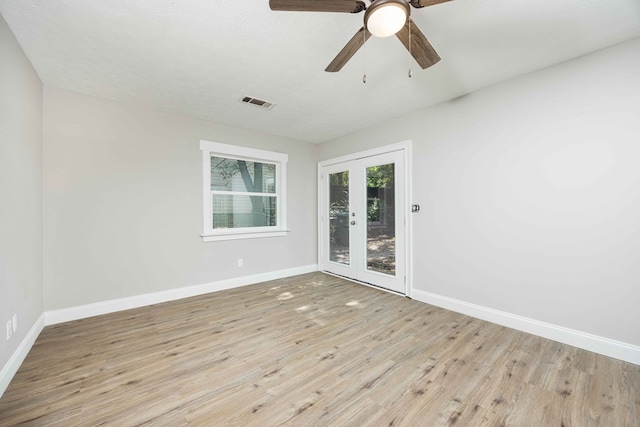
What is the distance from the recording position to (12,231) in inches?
76.0

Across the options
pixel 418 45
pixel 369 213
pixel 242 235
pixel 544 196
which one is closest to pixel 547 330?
pixel 544 196

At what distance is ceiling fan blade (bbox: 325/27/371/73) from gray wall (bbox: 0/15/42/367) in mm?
2283

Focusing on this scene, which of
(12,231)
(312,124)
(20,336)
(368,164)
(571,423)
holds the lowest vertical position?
(571,423)

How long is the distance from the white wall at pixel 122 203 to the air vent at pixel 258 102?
96 cm

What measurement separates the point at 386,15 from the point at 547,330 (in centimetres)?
300

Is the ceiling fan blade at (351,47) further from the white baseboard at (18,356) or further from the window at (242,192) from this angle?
the white baseboard at (18,356)

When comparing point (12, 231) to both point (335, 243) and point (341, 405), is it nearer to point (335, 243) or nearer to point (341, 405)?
point (341, 405)

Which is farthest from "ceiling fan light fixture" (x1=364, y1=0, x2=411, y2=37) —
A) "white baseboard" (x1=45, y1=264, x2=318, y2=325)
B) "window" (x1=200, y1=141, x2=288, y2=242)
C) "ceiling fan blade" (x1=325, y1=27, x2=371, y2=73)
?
"white baseboard" (x1=45, y1=264, x2=318, y2=325)

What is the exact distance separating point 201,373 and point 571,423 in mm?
2379

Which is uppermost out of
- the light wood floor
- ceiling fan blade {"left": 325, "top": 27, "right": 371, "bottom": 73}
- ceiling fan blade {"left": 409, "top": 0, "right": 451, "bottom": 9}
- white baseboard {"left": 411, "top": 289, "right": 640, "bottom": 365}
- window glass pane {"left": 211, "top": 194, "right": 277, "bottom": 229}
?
ceiling fan blade {"left": 409, "top": 0, "right": 451, "bottom": 9}

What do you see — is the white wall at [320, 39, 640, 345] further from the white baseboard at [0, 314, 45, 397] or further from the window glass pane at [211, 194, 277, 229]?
the white baseboard at [0, 314, 45, 397]

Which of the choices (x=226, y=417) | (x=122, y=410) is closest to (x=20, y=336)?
(x=122, y=410)

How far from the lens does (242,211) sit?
419 centimetres

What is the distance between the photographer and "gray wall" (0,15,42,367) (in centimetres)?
178
